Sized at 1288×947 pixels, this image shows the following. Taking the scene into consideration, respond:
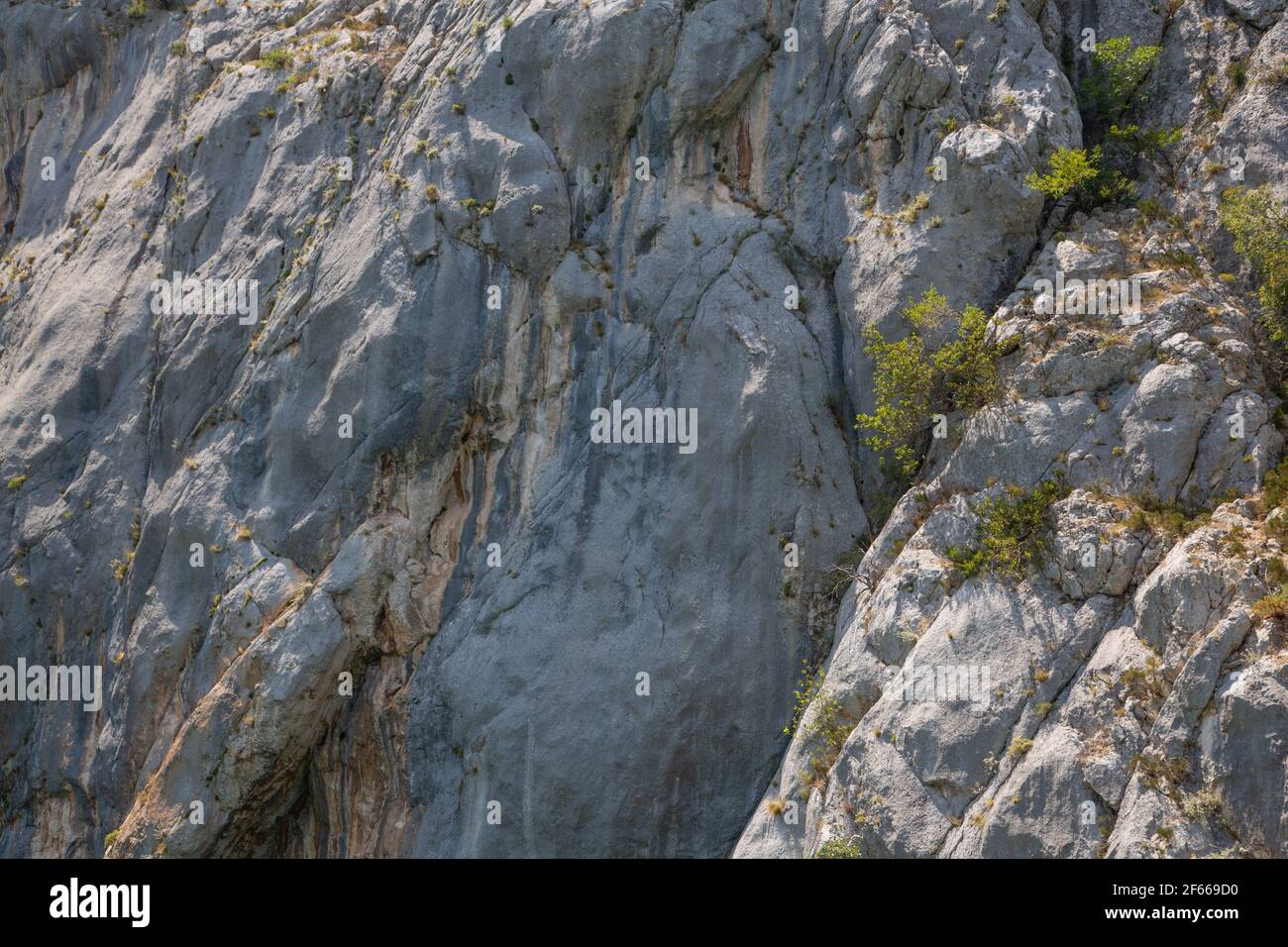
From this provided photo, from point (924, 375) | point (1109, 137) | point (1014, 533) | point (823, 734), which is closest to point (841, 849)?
point (823, 734)

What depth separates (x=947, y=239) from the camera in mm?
20172

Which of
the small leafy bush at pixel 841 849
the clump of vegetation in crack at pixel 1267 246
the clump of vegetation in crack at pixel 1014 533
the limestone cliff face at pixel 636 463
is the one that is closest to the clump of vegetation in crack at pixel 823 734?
the limestone cliff face at pixel 636 463

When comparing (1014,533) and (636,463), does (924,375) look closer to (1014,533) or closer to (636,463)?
(1014,533)

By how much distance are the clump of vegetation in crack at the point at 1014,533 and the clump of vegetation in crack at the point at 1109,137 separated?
5.49m

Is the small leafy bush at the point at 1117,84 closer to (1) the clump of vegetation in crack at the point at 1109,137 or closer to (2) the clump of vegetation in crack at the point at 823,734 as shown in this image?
(1) the clump of vegetation in crack at the point at 1109,137

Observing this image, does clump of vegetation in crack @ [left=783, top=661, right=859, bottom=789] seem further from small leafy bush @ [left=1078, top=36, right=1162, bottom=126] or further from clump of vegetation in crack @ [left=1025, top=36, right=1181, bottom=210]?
small leafy bush @ [left=1078, top=36, right=1162, bottom=126]

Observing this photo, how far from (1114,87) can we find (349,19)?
16261 mm

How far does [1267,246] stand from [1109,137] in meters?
3.95

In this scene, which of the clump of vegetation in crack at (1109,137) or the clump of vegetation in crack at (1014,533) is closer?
the clump of vegetation in crack at (1014,533)

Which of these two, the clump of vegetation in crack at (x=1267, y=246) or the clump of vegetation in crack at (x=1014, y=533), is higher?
the clump of vegetation in crack at (x=1267, y=246)

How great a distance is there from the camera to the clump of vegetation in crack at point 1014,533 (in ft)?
56.8

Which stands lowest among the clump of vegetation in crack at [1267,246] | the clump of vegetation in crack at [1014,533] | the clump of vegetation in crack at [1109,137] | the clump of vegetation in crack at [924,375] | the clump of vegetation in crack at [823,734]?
the clump of vegetation in crack at [823,734]

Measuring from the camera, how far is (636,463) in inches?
823

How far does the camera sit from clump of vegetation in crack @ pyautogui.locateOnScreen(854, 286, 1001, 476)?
18.9 meters
